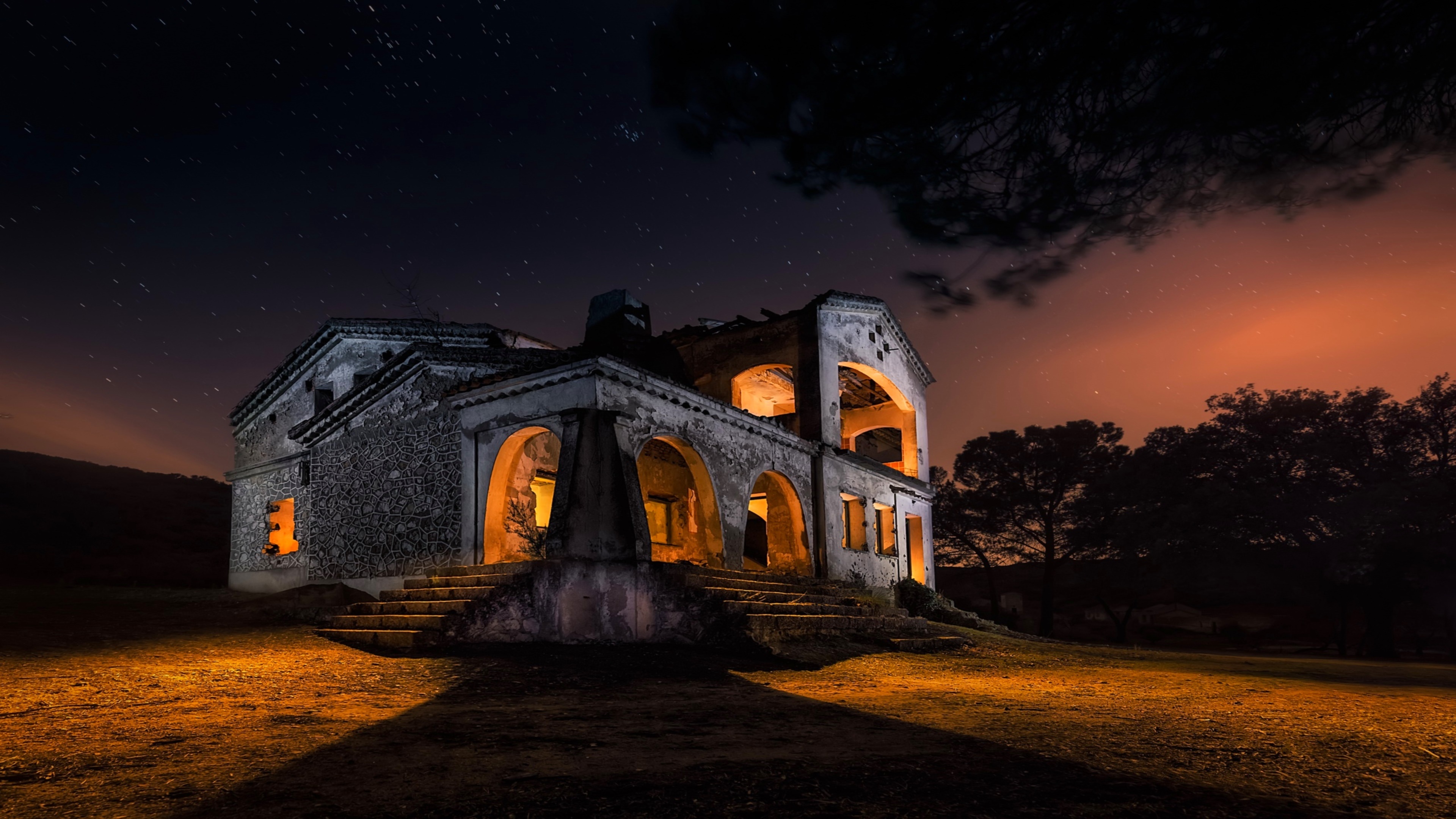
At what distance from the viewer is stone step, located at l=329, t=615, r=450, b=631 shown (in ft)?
33.4

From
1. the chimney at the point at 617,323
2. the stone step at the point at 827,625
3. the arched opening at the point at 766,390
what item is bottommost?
the stone step at the point at 827,625

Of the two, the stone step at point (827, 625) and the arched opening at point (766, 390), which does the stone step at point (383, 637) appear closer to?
the stone step at point (827, 625)

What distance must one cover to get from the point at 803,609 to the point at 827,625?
46 centimetres

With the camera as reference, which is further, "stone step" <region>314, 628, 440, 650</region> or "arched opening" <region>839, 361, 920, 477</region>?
"arched opening" <region>839, 361, 920, 477</region>

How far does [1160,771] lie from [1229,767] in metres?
0.53

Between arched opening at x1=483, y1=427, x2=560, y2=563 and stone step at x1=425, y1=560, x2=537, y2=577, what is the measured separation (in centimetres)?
43

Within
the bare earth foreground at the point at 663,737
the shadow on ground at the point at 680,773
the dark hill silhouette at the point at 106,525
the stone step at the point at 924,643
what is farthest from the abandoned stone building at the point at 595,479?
the dark hill silhouette at the point at 106,525

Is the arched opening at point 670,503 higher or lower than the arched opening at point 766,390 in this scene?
lower

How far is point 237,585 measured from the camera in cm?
2219

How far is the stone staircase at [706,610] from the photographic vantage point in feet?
34.0

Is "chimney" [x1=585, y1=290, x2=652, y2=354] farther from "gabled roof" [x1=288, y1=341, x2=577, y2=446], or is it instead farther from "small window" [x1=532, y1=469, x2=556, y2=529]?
"small window" [x1=532, y1=469, x2=556, y2=529]

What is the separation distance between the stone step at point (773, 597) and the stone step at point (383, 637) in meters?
3.70

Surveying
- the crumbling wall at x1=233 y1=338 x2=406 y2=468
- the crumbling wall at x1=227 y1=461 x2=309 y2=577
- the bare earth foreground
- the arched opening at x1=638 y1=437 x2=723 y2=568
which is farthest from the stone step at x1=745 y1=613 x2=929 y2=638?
the crumbling wall at x1=233 y1=338 x2=406 y2=468

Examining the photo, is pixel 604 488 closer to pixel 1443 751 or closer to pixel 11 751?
pixel 11 751
